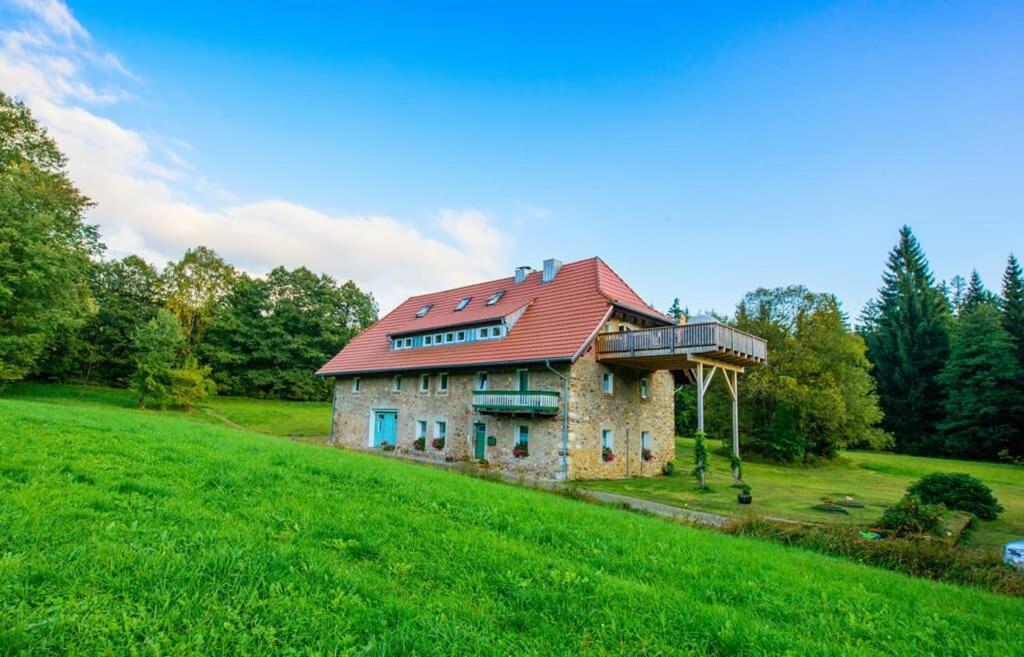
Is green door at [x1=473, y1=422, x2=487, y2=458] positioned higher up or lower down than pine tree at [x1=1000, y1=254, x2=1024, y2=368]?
lower down

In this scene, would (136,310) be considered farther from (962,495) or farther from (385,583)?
(962,495)

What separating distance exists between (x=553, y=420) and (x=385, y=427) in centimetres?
1121

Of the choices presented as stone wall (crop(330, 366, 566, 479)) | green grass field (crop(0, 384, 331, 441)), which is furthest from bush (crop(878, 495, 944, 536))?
green grass field (crop(0, 384, 331, 441))

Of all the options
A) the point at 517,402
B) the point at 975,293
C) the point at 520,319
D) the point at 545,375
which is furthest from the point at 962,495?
the point at 975,293

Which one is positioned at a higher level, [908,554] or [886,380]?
[886,380]

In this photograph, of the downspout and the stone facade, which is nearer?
the downspout

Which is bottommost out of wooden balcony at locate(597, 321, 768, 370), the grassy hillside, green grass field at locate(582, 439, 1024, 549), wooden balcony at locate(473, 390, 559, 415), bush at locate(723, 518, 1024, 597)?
green grass field at locate(582, 439, 1024, 549)

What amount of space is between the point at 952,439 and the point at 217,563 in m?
52.1

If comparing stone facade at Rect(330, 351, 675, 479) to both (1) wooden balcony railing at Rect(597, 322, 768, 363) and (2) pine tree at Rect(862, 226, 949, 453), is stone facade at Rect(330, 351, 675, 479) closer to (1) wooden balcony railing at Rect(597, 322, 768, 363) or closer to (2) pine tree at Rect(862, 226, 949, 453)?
(1) wooden balcony railing at Rect(597, 322, 768, 363)

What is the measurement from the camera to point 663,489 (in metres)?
18.1

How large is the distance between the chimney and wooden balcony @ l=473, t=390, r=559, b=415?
722 centimetres

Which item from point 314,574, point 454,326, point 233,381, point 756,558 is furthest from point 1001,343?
point 233,381

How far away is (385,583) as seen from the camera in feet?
13.4

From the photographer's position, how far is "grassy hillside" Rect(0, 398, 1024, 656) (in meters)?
3.22
